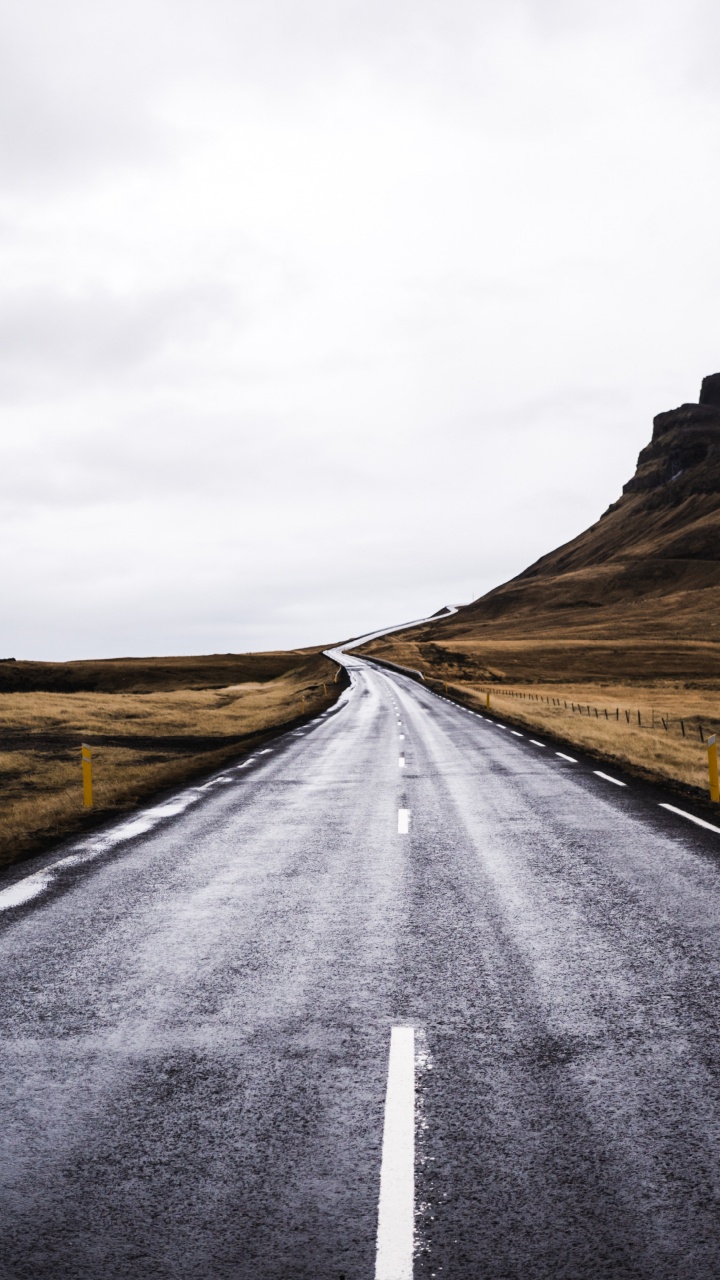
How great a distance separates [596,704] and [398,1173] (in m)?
57.0

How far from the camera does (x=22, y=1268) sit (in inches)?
130

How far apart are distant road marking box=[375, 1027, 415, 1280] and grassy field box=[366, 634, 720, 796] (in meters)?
12.8

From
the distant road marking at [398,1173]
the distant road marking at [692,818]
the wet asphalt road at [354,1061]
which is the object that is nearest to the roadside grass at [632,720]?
the distant road marking at [692,818]

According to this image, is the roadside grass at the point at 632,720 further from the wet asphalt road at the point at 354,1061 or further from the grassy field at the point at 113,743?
the grassy field at the point at 113,743

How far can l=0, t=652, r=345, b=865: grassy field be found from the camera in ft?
50.1

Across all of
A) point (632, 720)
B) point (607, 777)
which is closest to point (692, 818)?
point (607, 777)

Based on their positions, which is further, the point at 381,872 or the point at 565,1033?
the point at 381,872

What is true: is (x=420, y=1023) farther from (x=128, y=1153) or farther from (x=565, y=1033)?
(x=128, y=1153)

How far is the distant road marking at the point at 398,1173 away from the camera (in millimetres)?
3316

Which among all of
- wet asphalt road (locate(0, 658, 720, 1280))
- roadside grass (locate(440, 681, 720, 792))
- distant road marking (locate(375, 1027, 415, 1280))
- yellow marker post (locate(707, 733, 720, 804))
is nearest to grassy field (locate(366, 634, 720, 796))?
roadside grass (locate(440, 681, 720, 792))

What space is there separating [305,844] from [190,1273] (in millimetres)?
8538

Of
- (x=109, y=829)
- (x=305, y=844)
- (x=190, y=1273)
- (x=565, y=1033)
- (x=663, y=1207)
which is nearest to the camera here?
(x=190, y=1273)

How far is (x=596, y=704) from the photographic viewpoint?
58781 millimetres

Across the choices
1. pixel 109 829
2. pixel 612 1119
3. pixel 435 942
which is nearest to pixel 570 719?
pixel 109 829
